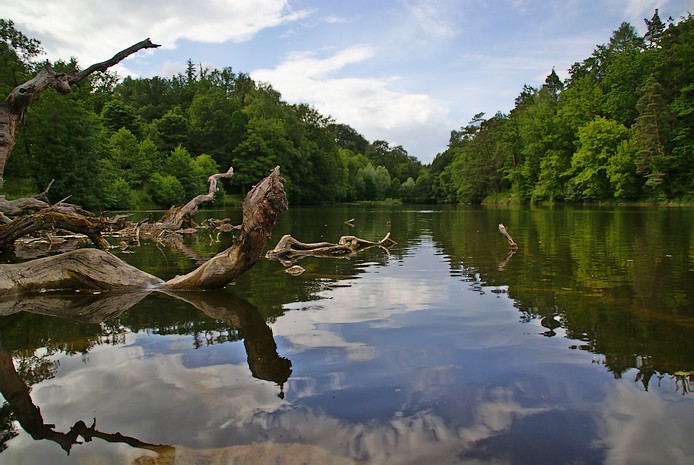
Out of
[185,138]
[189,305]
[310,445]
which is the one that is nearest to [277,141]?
[185,138]

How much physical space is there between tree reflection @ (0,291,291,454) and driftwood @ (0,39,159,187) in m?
3.40

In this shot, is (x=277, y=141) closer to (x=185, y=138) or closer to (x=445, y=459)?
(x=185, y=138)

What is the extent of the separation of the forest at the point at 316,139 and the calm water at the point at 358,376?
1355 inches

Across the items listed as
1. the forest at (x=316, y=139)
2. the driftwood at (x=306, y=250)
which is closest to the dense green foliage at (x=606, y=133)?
the forest at (x=316, y=139)

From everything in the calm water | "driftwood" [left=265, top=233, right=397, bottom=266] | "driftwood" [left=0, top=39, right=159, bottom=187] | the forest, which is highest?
the forest

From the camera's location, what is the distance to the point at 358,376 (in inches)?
199

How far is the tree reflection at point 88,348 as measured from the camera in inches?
151

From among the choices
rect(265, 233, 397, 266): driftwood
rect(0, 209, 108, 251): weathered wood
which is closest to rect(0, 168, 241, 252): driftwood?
rect(0, 209, 108, 251): weathered wood

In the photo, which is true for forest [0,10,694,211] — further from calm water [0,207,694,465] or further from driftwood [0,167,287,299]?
calm water [0,207,694,465]

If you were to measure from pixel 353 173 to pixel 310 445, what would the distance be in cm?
12660

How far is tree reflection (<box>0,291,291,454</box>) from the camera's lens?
3836 mm

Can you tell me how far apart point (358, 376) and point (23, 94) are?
Answer: 29.5 ft

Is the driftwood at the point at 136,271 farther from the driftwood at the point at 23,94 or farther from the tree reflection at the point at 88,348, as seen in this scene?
the driftwood at the point at 23,94

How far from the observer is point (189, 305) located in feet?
27.6
